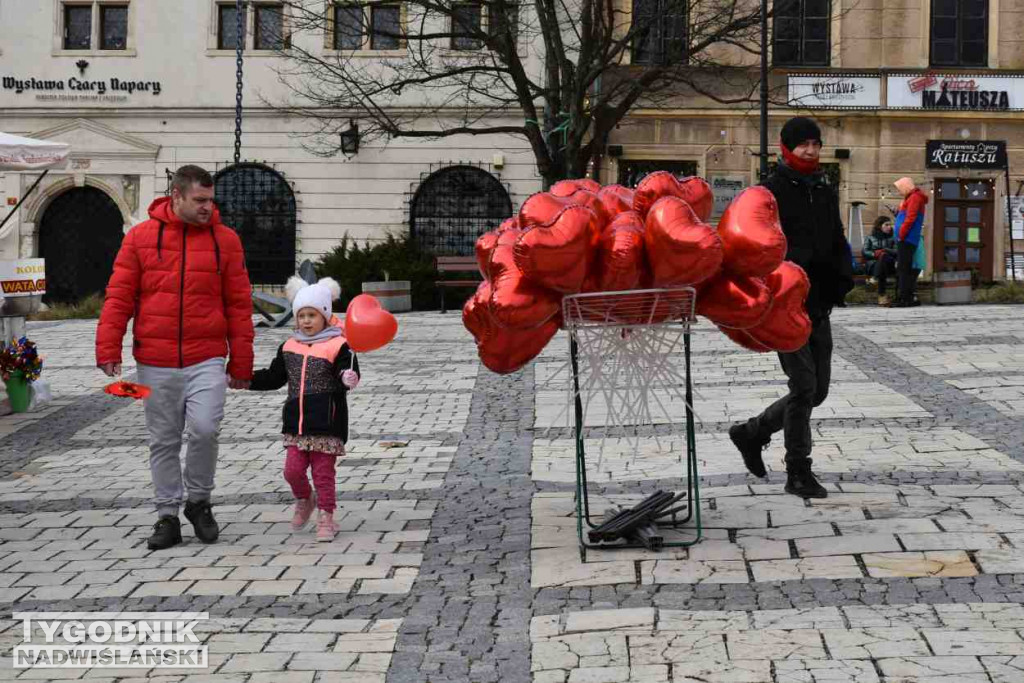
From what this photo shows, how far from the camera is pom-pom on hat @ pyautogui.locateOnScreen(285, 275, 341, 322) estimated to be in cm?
716

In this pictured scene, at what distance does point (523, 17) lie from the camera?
3095 centimetres

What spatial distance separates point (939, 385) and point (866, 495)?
16.1ft

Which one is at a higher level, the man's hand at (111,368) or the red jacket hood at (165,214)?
the red jacket hood at (165,214)

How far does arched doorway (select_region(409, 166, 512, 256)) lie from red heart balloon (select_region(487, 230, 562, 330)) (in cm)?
2543

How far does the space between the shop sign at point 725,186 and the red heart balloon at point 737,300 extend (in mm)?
23446

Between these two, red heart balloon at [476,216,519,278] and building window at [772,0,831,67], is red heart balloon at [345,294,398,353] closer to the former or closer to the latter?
red heart balloon at [476,216,519,278]

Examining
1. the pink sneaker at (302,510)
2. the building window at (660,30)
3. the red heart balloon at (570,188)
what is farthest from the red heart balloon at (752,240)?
the building window at (660,30)

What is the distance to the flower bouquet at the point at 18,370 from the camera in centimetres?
1231

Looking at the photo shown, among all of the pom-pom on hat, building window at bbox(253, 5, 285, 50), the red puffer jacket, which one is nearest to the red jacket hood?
the red puffer jacket

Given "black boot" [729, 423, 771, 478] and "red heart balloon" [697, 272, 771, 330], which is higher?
"red heart balloon" [697, 272, 771, 330]

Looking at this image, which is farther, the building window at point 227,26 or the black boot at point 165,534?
the building window at point 227,26

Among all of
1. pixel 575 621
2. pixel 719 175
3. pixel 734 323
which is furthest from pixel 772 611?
pixel 719 175

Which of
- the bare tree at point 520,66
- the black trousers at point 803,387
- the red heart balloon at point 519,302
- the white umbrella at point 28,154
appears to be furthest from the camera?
the bare tree at point 520,66

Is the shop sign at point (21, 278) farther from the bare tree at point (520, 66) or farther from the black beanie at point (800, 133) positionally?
the bare tree at point (520, 66)
